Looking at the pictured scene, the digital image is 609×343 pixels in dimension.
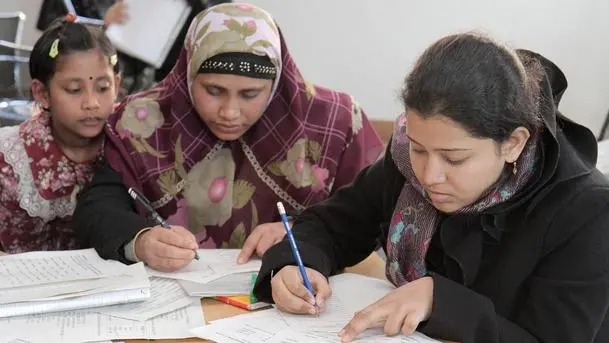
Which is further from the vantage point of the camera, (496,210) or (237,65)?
(237,65)

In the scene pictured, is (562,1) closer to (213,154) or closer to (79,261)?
(213,154)

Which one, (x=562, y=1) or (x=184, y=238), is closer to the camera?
(x=184, y=238)

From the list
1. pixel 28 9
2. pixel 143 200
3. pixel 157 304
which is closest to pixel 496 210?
pixel 157 304

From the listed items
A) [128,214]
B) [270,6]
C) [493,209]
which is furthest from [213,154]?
[270,6]

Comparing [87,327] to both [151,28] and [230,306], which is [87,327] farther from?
[151,28]

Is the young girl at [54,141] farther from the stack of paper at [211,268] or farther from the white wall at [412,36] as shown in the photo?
the white wall at [412,36]

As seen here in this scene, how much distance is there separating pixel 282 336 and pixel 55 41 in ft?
3.46

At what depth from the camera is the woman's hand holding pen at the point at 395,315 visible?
113 cm

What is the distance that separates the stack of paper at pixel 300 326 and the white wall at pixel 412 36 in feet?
6.92

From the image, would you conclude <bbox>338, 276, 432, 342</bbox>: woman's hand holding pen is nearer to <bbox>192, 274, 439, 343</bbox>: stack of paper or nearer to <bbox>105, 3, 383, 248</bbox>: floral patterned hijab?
<bbox>192, 274, 439, 343</bbox>: stack of paper

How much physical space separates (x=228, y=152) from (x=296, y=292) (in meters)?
0.63

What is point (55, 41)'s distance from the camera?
5.87 ft

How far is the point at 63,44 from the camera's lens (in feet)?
5.87

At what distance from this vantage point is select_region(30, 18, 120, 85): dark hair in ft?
5.89
